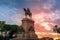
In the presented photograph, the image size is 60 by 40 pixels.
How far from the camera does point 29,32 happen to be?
2533 cm

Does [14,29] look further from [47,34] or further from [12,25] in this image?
[47,34]

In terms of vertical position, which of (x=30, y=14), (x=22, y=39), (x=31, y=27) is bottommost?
(x=22, y=39)

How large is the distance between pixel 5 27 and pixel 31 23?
78.0ft

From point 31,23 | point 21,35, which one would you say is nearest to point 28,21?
point 31,23

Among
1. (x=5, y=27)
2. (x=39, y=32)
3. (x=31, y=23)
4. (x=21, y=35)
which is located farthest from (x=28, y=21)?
(x=5, y=27)

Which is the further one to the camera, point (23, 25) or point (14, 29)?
point (14, 29)

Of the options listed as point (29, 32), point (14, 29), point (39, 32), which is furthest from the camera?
point (14, 29)

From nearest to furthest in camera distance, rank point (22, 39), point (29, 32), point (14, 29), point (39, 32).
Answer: point (22, 39) → point (29, 32) → point (39, 32) → point (14, 29)

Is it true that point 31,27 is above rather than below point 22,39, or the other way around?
above

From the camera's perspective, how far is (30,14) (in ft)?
86.2

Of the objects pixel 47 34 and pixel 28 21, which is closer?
pixel 28 21

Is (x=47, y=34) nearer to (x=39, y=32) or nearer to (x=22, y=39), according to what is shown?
(x=39, y=32)

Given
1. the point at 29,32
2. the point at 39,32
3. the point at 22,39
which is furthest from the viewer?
the point at 39,32

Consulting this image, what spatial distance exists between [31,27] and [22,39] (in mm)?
2955
